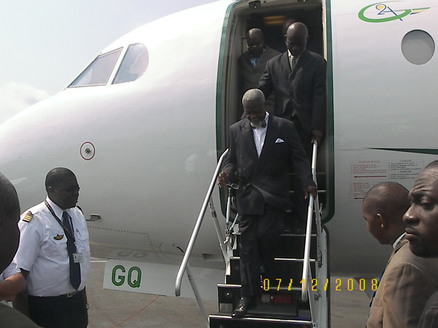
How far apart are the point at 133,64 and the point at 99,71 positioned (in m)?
0.56

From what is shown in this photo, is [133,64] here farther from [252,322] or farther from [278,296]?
[252,322]

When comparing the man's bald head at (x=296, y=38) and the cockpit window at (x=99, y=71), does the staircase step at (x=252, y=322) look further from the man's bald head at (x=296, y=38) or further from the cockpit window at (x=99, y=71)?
the cockpit window at (x=99, y=71)

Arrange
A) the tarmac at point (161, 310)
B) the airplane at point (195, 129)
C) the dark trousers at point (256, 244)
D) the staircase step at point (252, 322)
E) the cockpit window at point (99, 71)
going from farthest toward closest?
the tarmac at point (161, 310)
the cockpit window at point (99, 71)
the airplane at point (195, 129)
the dark trousers at point (256, 244)
the staircase step at point (252, 322)

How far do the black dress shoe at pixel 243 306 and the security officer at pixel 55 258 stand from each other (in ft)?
4.06

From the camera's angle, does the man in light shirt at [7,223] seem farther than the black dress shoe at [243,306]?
No

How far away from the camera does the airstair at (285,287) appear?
3846mm

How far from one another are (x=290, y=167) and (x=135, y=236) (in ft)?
6.57

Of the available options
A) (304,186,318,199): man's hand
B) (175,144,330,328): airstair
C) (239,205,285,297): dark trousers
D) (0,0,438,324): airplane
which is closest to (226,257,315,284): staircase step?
(175,144,330,328): airstair

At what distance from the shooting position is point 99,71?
233 inches

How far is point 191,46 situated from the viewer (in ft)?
17.5

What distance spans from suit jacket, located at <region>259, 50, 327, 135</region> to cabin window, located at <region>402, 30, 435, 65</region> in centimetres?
83

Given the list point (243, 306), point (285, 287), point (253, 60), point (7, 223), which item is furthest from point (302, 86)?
point (7, 223)

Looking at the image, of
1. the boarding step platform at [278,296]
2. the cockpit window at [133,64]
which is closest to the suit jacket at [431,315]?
the boarding step platform at [278,296]

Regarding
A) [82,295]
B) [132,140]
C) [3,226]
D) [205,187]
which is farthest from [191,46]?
[3,226]
